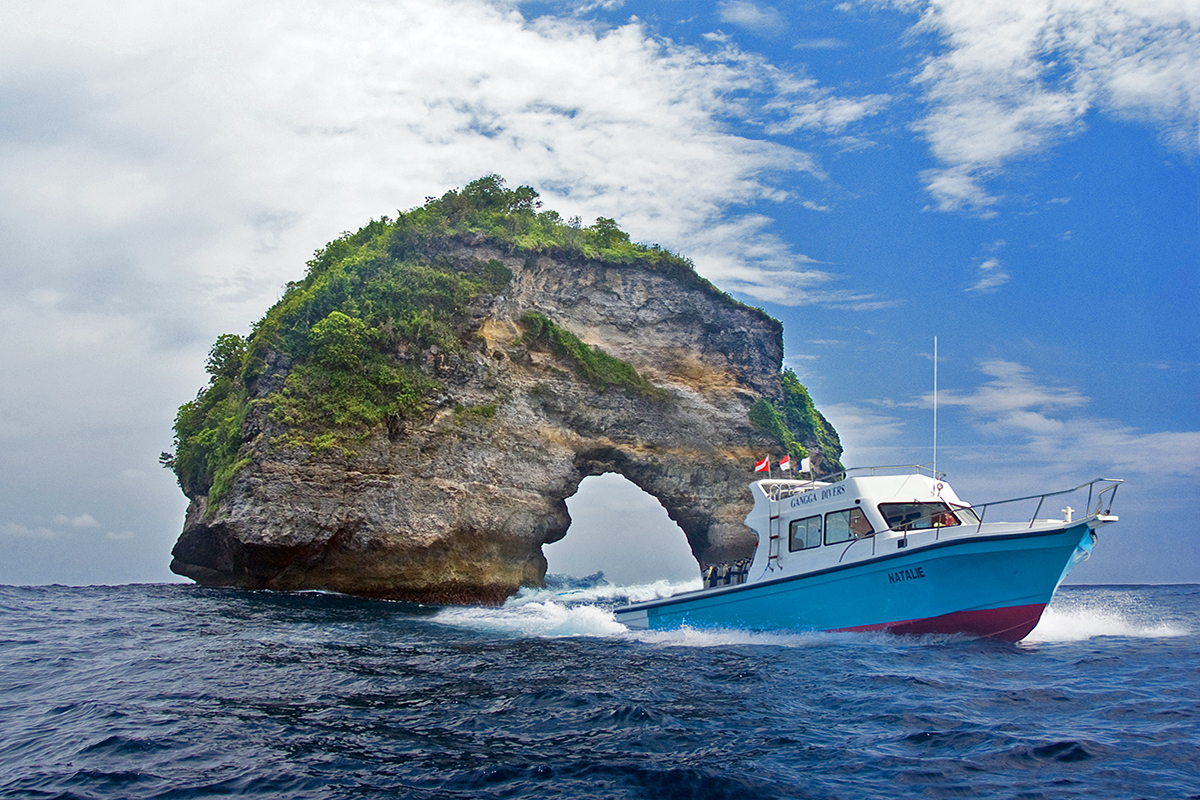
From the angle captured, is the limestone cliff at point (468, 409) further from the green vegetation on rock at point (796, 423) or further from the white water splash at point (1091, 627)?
the white water splash at point (1091, 627)

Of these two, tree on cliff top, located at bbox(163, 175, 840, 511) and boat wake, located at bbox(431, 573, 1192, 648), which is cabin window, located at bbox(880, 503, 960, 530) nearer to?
boat wake, located at bbox(431, 573, 1192, 648)

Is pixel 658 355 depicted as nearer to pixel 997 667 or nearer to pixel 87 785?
pixel 997 667

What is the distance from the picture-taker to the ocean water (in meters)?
6.07

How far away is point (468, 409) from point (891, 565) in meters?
18.6

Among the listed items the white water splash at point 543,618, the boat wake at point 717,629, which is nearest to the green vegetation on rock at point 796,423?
the white water splash at point 543,618

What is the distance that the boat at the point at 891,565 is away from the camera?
1255 centimetres

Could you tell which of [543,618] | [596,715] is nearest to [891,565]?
[596,715]

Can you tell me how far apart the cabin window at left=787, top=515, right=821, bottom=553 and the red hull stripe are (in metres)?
2.49

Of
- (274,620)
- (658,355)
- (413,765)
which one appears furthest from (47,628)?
(658,355)

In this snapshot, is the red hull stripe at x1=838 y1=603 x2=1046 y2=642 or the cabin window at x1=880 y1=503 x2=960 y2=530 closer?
the red hull stripe at x1=838 y1=603 x2=1046 y2=642

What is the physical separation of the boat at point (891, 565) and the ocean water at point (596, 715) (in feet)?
1.65

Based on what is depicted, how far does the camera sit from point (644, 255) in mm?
36250

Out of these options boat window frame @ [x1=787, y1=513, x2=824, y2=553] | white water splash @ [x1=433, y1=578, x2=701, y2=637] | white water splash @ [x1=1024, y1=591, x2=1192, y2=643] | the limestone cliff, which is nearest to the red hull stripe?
white water splash @ [x1=1024, y1=591, x2=1192, y2=643]

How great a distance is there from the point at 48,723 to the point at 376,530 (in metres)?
17.4
